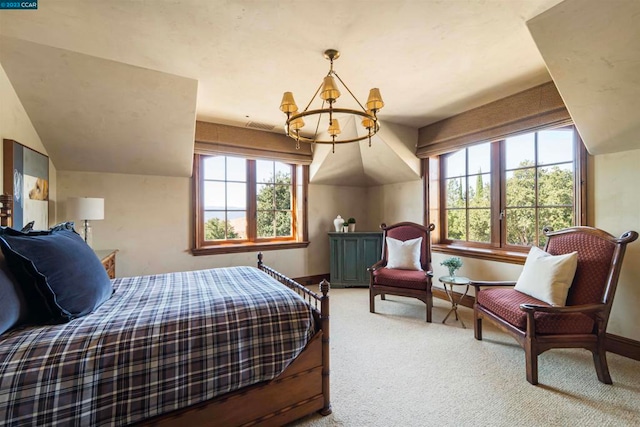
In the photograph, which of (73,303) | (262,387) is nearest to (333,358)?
(262,387)

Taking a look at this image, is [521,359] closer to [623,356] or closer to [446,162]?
[623,356]

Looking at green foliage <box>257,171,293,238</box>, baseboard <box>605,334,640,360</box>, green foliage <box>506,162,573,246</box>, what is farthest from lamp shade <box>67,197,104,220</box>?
baseboard <box>605,334,640,360</box>

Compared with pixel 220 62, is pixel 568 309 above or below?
below

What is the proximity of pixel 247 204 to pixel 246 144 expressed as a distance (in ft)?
3.02

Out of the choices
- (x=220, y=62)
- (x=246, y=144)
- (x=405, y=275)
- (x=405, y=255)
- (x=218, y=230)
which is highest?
(x=220, y=62)

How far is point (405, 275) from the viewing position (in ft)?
11.0

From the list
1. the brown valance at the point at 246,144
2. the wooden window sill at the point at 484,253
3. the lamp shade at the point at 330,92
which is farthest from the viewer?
the brown valance at the point at 246,144

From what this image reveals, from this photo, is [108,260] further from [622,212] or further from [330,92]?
[622,212]

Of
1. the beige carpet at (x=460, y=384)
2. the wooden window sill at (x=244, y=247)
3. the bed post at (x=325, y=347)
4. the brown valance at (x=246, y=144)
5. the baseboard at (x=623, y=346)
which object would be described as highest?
the brown valance at (x=246, y=144)

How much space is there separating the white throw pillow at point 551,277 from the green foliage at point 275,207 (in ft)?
11.0

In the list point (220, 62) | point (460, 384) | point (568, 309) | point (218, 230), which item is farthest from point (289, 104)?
point (218, 230)

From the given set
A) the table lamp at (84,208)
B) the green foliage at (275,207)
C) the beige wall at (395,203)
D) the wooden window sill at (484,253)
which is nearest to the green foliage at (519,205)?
the wooden window sill at (484,253)

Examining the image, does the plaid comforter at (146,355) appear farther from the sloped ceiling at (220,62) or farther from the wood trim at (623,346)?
the wood trim at (623,346)

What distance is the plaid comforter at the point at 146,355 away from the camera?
1.08 metres
